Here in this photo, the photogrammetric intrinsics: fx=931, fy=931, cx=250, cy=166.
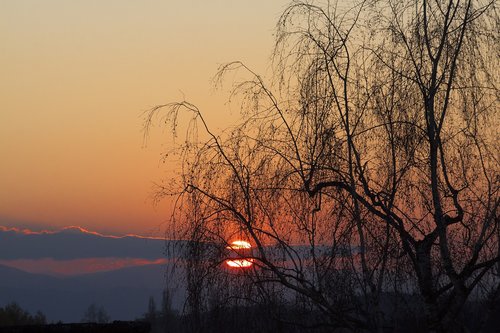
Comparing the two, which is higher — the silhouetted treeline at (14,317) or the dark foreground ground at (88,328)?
the silhouetted treeline at (14,317)

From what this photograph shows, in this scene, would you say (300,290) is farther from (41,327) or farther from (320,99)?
(41,327)

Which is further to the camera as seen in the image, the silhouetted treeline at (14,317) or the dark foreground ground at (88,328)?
the silhouetted treeline at (14,317)

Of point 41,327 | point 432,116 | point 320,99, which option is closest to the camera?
point 41,327

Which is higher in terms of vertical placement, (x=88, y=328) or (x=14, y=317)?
(x=14, y=317)

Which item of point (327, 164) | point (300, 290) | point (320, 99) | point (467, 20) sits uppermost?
point (467, 20)

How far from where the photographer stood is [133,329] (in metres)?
9.29

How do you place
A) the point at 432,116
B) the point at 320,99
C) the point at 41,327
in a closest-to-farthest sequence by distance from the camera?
the point at 41,327, the point at 432,116, the point at 320,99

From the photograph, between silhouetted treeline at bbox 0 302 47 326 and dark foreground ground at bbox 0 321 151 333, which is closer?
dark foreground ground at bbox 0 321 151 333

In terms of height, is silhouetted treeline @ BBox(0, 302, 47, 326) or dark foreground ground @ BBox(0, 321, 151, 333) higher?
silhouetted treeline @ BBox(0, 302, 47, 326)

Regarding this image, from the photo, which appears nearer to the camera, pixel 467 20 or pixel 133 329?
pixel 133 329

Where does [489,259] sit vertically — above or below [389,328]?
above

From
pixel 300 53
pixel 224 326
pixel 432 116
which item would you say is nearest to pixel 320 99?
pixel 300 53

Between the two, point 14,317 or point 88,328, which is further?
point 14,317

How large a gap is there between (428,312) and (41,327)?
7163 mm
